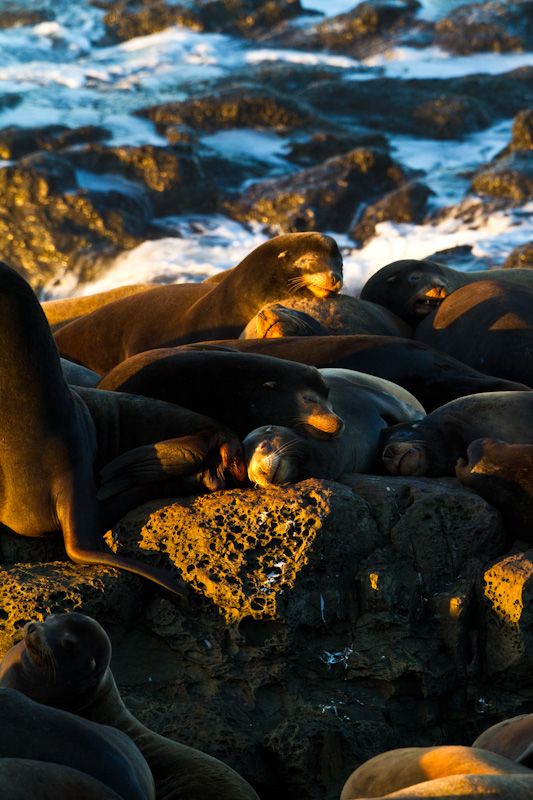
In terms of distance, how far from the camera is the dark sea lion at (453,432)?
4879mm

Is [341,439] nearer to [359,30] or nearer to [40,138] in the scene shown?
[40,138]

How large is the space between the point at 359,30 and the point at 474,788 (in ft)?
108

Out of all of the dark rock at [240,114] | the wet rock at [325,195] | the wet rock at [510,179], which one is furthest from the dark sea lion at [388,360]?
the dark rock at [240,114]

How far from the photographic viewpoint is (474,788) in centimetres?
223

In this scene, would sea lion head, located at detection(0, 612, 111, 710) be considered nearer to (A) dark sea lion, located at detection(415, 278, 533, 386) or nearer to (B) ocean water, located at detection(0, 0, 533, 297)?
(A) dark sea lion, located at detection(415, 278, 533, 386)

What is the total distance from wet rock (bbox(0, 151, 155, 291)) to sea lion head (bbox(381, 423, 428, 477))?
1513 centimetres

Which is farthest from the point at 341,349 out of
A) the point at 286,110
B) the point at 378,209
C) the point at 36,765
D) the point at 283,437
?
the point at 286,110

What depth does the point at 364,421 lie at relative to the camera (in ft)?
17.1

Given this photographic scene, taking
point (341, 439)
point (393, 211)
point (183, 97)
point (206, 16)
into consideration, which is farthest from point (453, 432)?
point (206, 16)

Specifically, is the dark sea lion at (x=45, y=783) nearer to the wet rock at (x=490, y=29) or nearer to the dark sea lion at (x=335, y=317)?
the dark sea lion at (x=335, y=317)

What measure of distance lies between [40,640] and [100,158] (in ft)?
63.5

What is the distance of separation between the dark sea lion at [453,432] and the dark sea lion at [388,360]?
918 millimetres

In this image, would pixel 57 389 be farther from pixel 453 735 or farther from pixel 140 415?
pixel 453 735

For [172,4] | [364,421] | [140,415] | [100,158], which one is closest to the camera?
[140,415]
